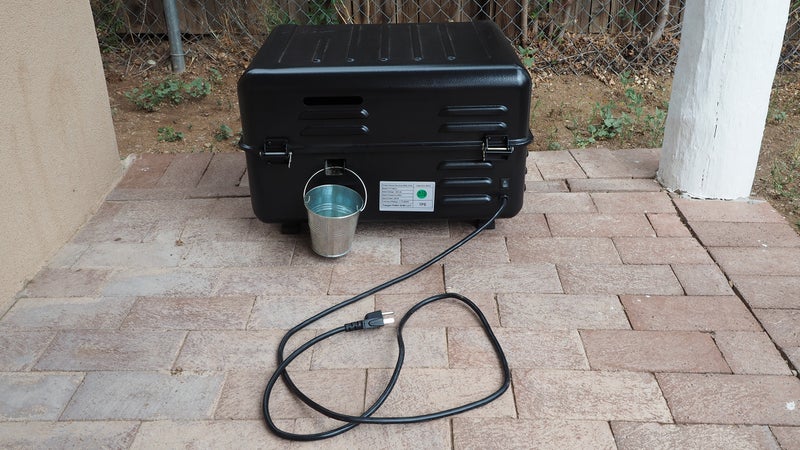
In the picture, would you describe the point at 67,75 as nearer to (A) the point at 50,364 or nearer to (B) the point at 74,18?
(B) the point at 74,18

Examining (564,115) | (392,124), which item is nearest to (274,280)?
(392,124)

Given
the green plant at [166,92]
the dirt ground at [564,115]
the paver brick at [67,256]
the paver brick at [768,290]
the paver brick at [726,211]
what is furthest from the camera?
the green plant at [166,92]

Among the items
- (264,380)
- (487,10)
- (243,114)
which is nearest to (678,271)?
(264,380)

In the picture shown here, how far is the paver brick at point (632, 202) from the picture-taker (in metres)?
2.82

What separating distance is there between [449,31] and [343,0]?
1841 mm

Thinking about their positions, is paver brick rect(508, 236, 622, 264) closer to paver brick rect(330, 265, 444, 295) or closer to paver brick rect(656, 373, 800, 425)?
paver brick rect(330, 265, 444, 295)

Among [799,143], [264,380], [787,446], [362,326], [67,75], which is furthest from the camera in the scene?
[799,143]

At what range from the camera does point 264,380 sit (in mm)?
1935

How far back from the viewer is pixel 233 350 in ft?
6.72

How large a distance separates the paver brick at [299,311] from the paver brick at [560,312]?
44 cm

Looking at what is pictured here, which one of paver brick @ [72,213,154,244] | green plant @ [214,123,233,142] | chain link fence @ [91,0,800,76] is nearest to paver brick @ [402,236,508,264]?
paver brick @ [72,213,154,244]

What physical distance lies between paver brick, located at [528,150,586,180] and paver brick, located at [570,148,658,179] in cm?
3

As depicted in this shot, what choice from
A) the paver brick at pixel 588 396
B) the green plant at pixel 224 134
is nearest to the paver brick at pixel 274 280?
the paver brick at pixel 588 396

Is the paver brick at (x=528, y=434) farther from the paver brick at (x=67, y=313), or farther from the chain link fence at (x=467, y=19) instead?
the chain link fence at (x=467, y=19)
